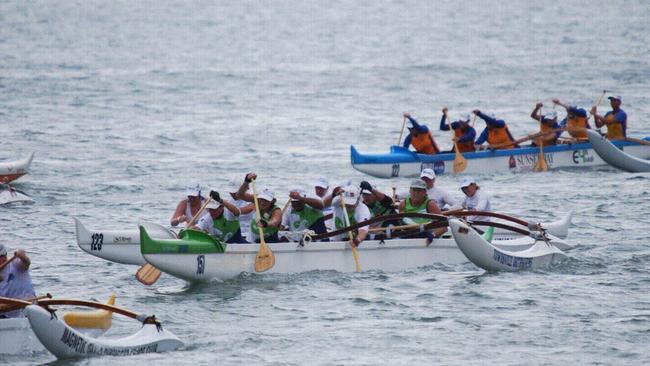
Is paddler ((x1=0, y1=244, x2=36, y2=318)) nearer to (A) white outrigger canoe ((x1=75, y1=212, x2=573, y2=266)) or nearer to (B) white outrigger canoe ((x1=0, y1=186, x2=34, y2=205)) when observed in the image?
(A) white outrigger canoe ((x1=75, y1=212, x2=573, y2=266))

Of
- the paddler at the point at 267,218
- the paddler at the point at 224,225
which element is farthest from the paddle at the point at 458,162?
the paddler at the point at 224,225

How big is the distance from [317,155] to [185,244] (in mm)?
20078

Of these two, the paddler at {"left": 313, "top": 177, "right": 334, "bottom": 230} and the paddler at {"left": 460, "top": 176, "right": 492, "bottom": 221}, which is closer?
the paddler at {"left": 313, "top": 177, "right": 334, "bottom": 230}

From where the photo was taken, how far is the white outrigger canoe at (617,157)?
114 ft

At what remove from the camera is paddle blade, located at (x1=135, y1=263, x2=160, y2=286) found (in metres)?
22.7

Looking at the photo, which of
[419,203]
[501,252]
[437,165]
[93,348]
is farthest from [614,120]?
[93,348]

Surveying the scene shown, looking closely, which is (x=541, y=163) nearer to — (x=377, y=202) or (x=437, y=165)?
(x=437, y=165)

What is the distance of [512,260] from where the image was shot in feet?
77.8

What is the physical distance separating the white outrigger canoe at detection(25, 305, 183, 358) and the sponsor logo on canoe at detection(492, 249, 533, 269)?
6645mm

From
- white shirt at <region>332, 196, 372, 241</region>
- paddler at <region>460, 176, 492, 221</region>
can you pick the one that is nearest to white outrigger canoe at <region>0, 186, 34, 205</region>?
white shirt at <region>332, 196, 372, 241</region>

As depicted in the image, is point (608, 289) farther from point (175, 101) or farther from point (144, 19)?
point (144, 19)

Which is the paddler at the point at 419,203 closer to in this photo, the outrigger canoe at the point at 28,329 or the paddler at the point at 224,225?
the paddler at the point at 224,225

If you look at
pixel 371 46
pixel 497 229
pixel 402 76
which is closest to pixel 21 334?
pixel 497 229

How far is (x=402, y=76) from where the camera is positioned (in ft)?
215
